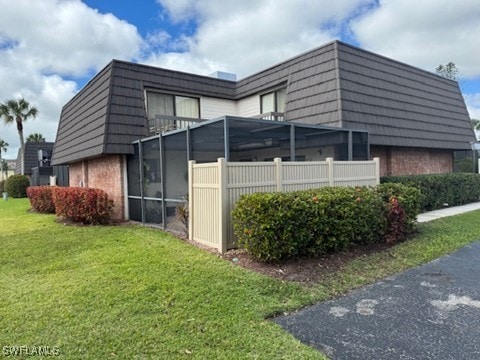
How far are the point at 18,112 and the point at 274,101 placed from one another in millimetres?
29103

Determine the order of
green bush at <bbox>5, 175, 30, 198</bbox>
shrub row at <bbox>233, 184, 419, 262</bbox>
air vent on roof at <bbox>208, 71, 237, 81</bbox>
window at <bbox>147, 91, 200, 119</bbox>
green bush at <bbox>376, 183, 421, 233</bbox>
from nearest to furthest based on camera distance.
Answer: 1. shrub row at <bbox>233, 184, 419, 262</bbox>
2. green bush at <bbox>376, 183, 421, 233</bbox>
3. window at <bbox>147, 91, 200, 119</bbox>
4. air vent on roof at <bbox>208, 71, 237, 81</bbox>
5. green bush at <bbox>5, 175, 30, 198</bbox>

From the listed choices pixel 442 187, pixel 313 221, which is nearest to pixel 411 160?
pixel 442 187

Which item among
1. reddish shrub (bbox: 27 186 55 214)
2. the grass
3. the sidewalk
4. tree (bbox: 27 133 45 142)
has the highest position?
tree (bbox: 27 133 45 142)

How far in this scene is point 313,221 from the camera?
5484 mm

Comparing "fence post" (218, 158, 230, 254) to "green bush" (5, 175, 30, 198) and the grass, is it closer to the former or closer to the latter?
the grass

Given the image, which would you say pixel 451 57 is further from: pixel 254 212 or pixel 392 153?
pixel 254 212

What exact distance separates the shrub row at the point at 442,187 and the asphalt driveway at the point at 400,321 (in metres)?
6.21

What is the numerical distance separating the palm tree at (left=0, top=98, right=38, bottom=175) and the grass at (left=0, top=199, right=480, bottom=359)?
1137 inches

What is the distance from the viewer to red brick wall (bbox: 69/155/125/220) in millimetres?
10984

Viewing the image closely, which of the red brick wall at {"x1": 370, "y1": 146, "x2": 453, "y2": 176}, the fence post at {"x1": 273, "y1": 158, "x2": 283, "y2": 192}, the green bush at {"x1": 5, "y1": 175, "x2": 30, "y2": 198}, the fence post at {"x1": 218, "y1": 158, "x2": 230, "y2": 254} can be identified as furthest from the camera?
the green bush at {"x1": 5, "y1": 175, "x2": 30, "y2": 198}

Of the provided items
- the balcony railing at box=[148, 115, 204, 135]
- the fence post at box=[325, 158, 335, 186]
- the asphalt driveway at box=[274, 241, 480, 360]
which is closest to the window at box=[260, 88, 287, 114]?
the balcony railing at box=[148, 115, 204, 135]

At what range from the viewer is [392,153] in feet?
41.0

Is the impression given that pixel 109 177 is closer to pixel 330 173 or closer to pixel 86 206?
pixel 86 206

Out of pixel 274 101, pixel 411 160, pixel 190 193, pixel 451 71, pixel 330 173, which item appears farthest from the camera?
pixel 451 71
